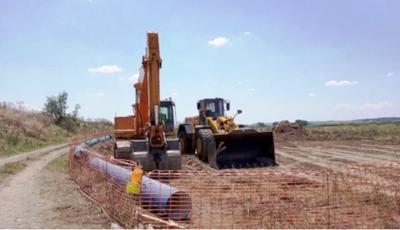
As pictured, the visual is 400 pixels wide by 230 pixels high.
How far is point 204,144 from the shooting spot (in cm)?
1783

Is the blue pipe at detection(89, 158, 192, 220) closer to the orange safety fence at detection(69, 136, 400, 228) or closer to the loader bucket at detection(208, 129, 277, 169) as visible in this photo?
the orange safety fence at detection(69, 136, 400, 228)

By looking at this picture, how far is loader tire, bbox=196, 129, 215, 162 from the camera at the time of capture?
17047 millimetres

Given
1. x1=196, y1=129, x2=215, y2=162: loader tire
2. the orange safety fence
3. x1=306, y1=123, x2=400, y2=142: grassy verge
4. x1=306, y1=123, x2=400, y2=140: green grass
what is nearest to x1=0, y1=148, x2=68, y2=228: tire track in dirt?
the orange safety fence

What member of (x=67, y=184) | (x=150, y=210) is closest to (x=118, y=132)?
(x=67, y=184)

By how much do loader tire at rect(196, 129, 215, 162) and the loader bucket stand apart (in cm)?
19

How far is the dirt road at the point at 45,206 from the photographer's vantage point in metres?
7.90

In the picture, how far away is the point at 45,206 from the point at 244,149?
9653 millimetres

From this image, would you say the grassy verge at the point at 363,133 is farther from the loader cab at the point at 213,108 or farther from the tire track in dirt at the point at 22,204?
the tire track in dirt at the point at 22,204

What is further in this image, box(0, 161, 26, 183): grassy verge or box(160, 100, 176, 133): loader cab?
box(160, 100, 176, 133): loader cab

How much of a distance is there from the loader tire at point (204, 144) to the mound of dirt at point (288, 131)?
2393 cm

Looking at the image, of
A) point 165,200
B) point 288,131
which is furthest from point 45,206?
point 288,131

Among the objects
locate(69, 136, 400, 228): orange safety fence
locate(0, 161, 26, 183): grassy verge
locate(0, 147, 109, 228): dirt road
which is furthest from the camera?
locate(0, 161, 26, 183): grassy verge

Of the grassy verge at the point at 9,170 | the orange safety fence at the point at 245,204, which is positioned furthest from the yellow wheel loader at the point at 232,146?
the grassy verge at the point at 9,170

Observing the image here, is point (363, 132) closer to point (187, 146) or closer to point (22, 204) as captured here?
point (187, 146)
